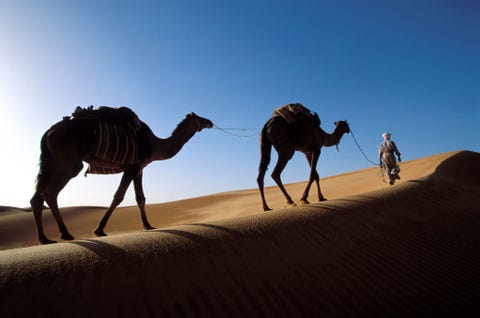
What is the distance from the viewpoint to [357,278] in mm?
3482

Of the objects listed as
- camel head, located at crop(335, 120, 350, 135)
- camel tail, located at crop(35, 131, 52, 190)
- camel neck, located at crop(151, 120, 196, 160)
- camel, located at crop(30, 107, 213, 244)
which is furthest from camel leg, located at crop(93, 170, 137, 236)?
camel head, located at crop(335, 120, 350, 135)

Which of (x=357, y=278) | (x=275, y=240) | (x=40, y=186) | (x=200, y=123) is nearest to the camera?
(x=357, y=278)

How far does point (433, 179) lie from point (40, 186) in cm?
934

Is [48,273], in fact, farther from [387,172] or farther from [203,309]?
[387,172]

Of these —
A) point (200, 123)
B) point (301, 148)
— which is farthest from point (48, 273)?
point (301, 148)

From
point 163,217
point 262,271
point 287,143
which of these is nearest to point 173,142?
point 287,143

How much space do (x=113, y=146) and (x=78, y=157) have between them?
598 millimetres

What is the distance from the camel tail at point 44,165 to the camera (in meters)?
4.67

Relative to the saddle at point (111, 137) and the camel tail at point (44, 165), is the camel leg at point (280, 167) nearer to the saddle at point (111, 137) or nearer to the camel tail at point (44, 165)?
the saddle at point (111, 137)

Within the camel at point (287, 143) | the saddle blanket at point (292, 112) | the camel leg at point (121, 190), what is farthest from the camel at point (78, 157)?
the saddle blanket at point (292, 112)

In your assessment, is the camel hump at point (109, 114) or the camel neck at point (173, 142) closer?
the camel hump at point (109, 114)

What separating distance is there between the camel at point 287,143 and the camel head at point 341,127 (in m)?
1.57

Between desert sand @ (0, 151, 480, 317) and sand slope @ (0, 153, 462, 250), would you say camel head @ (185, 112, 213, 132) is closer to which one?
desert sand @ (0, 151, 480, 317)

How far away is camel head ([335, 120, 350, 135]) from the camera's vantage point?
9629 millimetres
